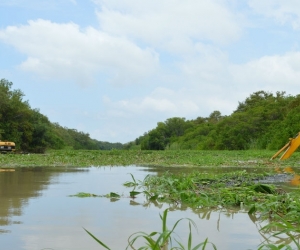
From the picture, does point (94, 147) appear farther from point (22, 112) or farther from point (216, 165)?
point (216, 165)

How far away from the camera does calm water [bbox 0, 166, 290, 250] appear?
4.52 metres

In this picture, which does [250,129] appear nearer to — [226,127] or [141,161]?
[226,127]

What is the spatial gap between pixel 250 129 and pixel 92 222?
4278cm

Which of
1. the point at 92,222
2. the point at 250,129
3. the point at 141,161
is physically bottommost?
the point at 92,222

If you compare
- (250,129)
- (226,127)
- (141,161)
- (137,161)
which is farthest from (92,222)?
(226,127)

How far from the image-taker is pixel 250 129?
1859 inches

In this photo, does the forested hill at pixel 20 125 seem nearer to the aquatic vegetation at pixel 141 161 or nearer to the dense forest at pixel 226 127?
the dense forest at pixel 226 127

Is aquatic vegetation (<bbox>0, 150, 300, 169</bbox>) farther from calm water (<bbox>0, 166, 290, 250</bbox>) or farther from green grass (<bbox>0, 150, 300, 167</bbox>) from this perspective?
calm water (<bbox>0, 166, 290, 250</bbox>)

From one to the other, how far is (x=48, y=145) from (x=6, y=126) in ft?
15.7

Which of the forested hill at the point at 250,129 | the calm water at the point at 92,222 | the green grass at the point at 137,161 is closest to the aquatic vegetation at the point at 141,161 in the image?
the green grass at the point at 137,161

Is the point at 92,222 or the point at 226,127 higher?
the point at 226,127

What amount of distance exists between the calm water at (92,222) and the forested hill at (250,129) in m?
28.5

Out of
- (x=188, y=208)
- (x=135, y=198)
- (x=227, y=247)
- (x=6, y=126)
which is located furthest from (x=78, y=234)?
(x=6, y=126)

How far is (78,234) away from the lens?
190 inches
